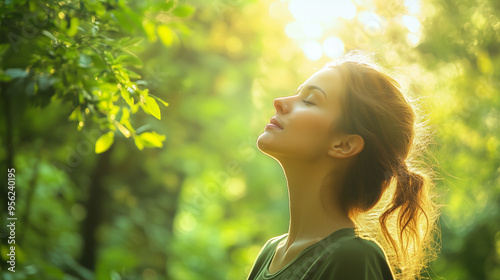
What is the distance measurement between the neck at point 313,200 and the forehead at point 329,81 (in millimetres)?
255

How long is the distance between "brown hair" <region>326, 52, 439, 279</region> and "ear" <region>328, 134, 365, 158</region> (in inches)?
0.9

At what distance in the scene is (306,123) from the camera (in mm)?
1744

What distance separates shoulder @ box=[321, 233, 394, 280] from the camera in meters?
1.50

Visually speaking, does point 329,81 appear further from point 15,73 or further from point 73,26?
point 15,73

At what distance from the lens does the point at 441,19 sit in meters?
4.96

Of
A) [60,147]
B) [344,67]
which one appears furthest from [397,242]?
[60,147]

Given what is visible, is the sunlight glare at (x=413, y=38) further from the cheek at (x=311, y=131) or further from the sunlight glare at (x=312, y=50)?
the cheek at (x=311, y=131)

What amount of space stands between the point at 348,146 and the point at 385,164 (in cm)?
14

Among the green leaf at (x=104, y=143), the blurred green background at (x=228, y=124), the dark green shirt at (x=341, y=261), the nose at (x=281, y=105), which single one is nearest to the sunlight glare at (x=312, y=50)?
the blurred green background at (x=228, y=124)

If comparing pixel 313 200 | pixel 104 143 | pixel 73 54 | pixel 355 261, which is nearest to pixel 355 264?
pixel 355 261

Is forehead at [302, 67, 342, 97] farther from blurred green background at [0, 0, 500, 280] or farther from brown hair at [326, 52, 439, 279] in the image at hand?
blurred green background at [0, 0, 500, 280]

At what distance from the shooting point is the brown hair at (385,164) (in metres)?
1.77

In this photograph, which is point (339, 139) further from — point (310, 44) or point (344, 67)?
point (310, 44)

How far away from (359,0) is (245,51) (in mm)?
1365
